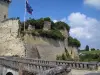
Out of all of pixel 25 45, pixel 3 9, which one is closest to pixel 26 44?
pixel 25 45

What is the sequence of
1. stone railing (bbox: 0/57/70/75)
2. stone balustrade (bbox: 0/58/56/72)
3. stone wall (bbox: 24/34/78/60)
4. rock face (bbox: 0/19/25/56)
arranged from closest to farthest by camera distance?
stone railing (bbox: 0/57/70/75) → stone balustrade (bbox: 0/58/56/72) → stone wall (bbox: 24/34/78/60) → rock face (bbox: 0/19/25/56)

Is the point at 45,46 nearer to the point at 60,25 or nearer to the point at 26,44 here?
the point at 26,44

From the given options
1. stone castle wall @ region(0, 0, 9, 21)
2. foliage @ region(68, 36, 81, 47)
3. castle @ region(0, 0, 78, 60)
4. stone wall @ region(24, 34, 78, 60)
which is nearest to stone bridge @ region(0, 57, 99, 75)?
castle @ region(0, 0, 78, 60)

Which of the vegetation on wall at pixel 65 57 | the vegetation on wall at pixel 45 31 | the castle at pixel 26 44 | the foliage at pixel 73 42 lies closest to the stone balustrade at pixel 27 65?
the castle at pixel 26 44

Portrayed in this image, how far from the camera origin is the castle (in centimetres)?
3806

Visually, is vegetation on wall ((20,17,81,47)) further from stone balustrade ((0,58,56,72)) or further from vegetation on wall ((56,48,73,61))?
stone balustrade ((0,58,56,72))

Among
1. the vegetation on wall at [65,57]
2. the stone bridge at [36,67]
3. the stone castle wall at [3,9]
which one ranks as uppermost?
the stone castle wall at [3,9]

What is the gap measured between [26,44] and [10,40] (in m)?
4.58

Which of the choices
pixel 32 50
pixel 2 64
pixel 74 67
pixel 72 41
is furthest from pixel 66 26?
pixel 74 67

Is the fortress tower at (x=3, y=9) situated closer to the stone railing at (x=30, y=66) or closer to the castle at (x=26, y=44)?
the castle at (x=26, y=44)

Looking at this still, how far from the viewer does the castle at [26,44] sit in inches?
1499

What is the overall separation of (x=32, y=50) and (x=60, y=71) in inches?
1059

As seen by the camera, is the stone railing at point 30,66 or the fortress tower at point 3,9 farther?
A: the fortress tower at point 3,9

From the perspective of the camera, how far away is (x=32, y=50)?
38469 mm
